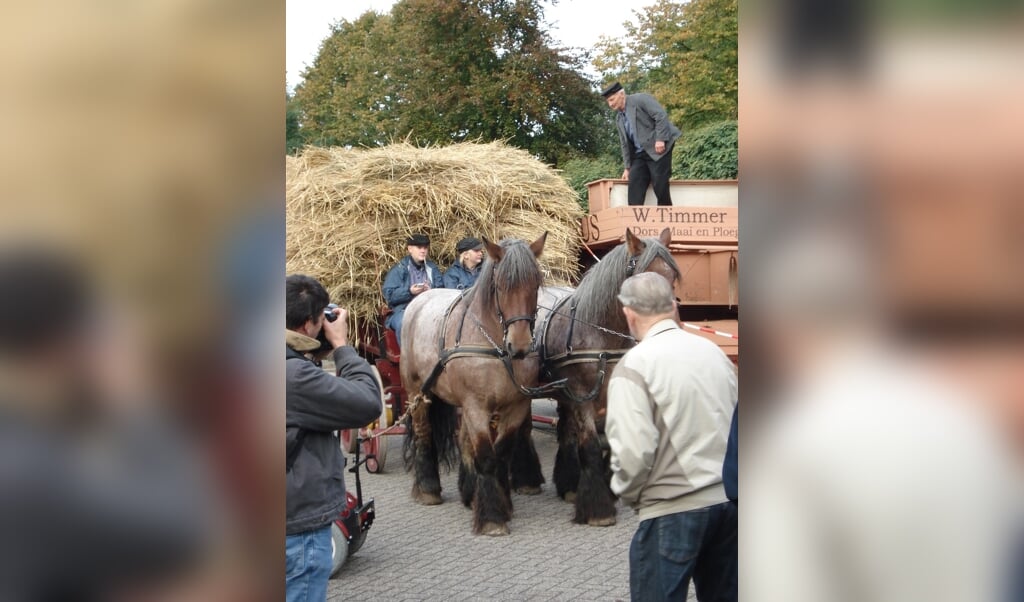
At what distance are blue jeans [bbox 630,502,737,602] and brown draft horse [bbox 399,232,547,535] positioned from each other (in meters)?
2.82

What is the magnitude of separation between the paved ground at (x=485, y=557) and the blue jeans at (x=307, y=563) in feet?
6.42

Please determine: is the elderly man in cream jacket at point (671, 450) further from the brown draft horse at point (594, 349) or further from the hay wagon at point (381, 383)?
the hay wagon at point (381, 383)

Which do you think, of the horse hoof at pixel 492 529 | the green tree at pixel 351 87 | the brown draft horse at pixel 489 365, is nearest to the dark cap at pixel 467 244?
the brown draft horse at pixel 489 365

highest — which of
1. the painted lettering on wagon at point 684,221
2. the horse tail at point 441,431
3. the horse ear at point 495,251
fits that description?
the painted lettering on wagon at point 684,221

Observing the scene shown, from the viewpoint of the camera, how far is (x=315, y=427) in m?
2.90

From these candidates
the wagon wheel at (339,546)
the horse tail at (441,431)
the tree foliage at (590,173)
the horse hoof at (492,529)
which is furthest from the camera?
the tree foliage at (590,173)

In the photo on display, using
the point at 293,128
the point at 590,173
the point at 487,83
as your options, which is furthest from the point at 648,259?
the point at 293,128

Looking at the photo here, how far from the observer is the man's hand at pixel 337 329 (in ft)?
10.2

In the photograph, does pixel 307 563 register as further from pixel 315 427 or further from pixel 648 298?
pixel 648 298

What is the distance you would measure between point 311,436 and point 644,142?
622 cm

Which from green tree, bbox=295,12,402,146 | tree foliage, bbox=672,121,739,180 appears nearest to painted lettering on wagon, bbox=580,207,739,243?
tree foliage, bbox=672,121,739,180

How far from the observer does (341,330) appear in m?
3.15
